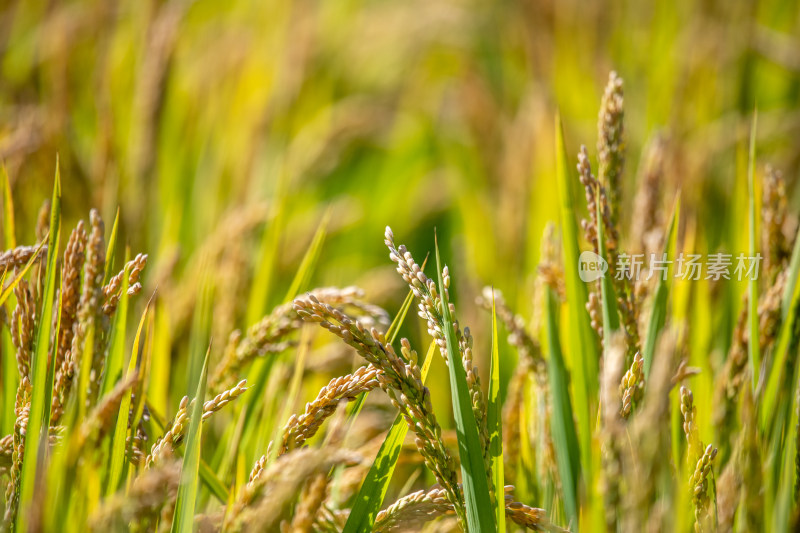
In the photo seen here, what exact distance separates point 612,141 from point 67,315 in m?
0.64

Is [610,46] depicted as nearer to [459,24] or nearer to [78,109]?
[459,24]

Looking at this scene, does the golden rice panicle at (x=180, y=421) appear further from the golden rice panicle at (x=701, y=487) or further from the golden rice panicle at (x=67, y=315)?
the golden rice panicle at (x=701, y=487)

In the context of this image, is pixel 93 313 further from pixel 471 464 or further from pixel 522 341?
pixel 522 341

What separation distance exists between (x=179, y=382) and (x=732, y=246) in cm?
116

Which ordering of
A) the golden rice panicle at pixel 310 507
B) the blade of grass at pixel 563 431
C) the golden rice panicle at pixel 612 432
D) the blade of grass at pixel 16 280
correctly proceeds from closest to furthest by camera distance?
the golden rice panicle at pixel 612 432, the golden rice panicle at pixel 310 507, the blade of grass at pixel 16 280, the blade of grass at pixel 563 431

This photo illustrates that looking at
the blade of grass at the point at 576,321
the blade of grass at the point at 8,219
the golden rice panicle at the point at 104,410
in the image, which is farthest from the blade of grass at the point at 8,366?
the blade of grass at the point at 576,321

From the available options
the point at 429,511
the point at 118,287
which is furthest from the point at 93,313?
the point at 429,511

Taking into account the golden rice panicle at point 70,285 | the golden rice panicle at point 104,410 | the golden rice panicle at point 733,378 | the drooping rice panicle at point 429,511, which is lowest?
the drooping rice panicle at point 429,511

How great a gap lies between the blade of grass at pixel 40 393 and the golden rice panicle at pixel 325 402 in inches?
8.9

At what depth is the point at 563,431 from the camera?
2.80ft

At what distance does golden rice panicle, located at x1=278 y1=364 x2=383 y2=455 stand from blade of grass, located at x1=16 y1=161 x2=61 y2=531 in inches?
8.9

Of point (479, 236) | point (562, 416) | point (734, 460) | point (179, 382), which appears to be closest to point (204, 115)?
point (479, 236)

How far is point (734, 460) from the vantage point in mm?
749

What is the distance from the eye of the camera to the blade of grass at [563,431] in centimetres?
84
